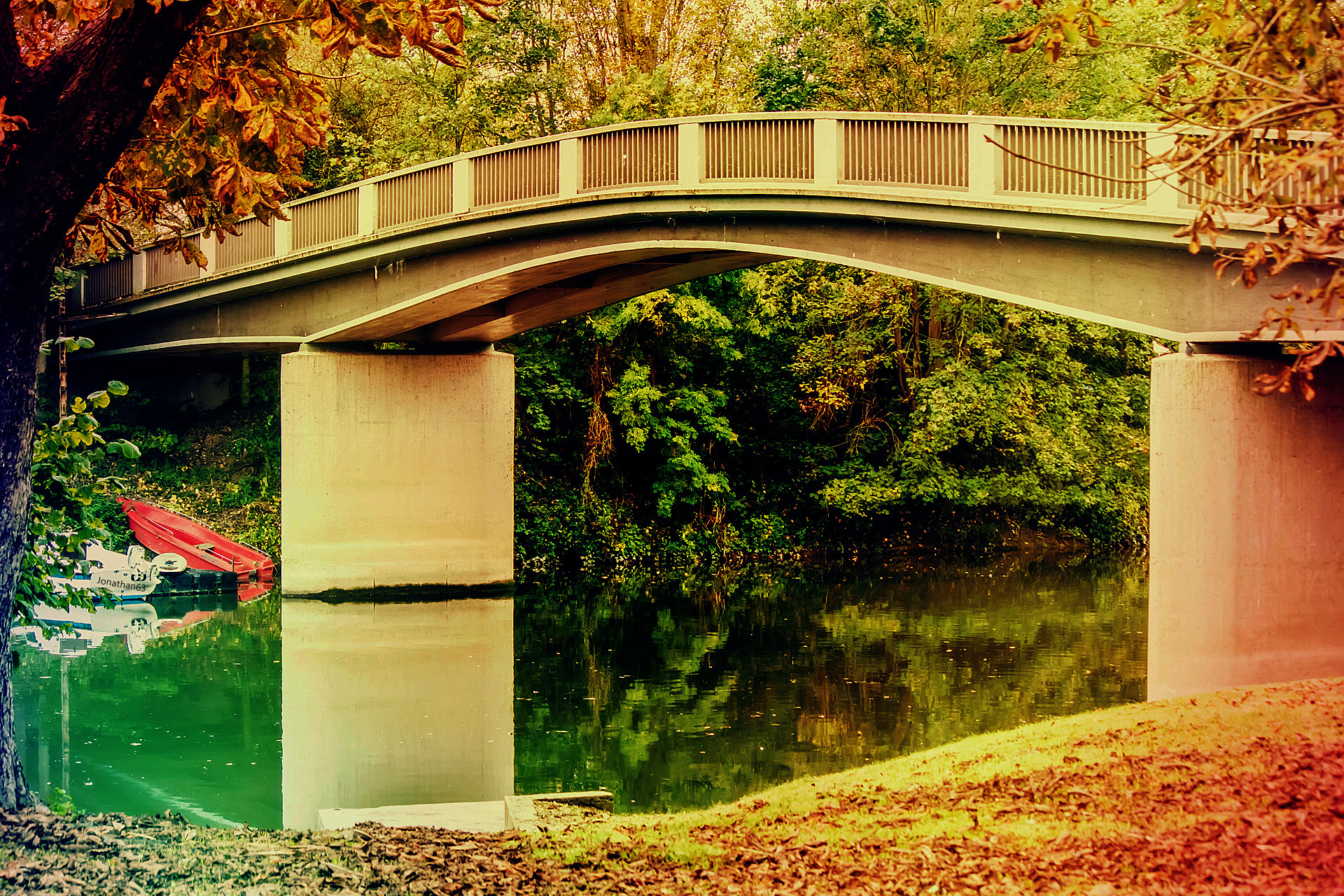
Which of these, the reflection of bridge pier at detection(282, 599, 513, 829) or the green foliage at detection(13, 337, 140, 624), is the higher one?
the green foliage at detection(13, 337, 140, 624)

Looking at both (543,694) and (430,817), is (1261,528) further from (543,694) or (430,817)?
(430,817)

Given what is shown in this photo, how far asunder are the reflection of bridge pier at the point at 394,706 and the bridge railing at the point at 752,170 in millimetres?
4565

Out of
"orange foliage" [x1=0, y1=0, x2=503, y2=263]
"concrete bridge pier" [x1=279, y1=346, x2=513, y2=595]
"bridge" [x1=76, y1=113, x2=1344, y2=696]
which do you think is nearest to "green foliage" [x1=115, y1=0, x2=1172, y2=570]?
"bridge" [x1=76, y1=113, x2=1344, y2=696]

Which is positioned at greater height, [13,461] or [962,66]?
[962,66]

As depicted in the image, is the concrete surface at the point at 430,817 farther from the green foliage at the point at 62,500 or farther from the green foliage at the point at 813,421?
the green foliage at the point at 813,421

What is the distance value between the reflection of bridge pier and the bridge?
2887mm

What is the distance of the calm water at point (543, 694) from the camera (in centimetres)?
1029

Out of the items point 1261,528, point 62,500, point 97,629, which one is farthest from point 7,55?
point 97,629

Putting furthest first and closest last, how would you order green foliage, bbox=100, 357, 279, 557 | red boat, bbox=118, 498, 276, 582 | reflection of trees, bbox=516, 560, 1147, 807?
green foliage, bbox=100, 357, 279, 557 → red boat, bbox=118, 498, 276, 582 → reflection of trees, bbox=516, 560, 1147, 807

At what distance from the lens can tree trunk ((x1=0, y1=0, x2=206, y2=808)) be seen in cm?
657

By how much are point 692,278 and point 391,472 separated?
605 centimetres

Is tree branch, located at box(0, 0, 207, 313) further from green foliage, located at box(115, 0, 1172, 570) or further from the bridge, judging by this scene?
green foliage, located at box(115, 0, 1172, 570)

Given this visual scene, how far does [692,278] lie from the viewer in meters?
21.1

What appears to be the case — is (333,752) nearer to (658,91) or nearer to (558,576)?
(558,576)
